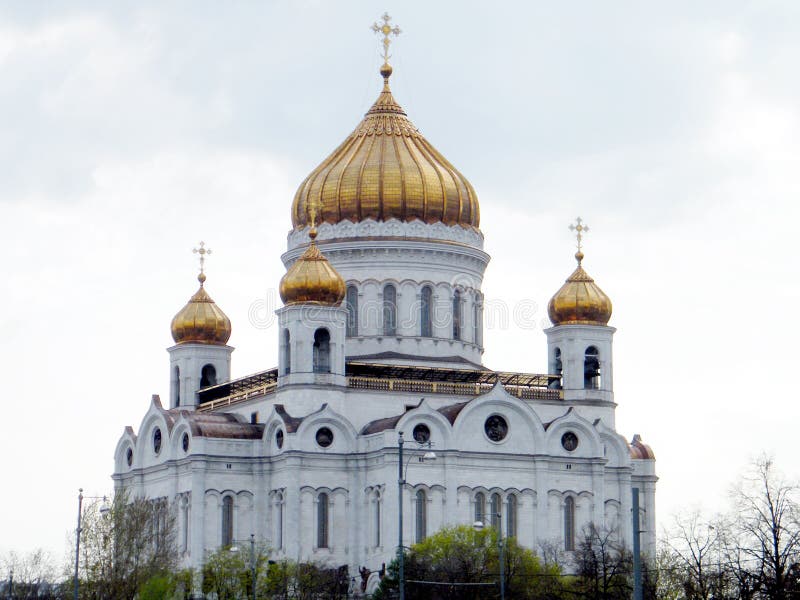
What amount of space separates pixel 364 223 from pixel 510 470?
10.2 meters

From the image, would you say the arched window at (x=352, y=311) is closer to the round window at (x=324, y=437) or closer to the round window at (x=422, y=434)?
the round window at (x=324, y=437)

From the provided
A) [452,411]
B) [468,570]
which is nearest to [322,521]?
[452,411]

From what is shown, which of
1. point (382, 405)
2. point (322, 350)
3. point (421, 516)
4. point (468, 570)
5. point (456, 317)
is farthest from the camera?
point (456, 317)

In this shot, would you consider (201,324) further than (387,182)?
Yes

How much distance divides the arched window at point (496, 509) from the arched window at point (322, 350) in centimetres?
655

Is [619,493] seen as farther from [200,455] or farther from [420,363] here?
[200,455]

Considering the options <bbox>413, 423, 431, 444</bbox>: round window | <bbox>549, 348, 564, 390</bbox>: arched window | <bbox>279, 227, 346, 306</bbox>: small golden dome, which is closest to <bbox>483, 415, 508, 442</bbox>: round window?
<bbox>413, 423, 431, 444</bbox>: round window

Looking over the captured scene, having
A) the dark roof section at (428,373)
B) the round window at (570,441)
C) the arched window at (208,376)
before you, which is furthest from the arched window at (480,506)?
the arched window at (208,376)

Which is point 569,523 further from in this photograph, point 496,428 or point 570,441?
point 496,428

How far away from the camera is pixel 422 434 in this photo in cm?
6188

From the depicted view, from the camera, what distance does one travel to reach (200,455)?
62.8m

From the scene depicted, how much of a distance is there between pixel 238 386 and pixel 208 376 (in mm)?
3152

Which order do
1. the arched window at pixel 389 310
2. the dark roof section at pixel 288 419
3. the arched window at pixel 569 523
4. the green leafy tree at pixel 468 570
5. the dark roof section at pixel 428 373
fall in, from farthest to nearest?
1. the arched window at pixel 389 310
2. the dark roof section at pixel 428 373
3. the arched window at pixel 569 523
4. the dark roof section at pixel 288 419
5. the green leafy tree at pixel 468 570

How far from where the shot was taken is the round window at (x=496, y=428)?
62938 millimetres
